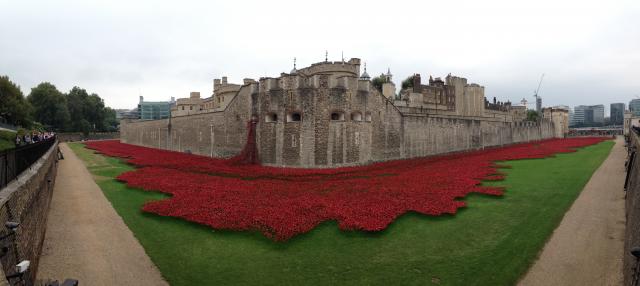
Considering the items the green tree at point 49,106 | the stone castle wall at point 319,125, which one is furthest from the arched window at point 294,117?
the green tree at point 49,106

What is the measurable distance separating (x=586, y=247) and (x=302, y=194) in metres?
11.2

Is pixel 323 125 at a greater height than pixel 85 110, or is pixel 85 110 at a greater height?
pixel 85 110

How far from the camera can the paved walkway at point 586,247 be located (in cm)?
880

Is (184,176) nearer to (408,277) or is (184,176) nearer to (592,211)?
(408,277)

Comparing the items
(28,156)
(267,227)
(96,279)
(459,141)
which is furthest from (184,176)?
(459,141)

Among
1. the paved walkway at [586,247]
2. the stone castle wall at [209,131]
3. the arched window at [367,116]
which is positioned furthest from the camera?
the stone castle wall at [209,131]

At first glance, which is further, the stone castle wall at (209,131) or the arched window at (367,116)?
the stone castle wall at (209,131)

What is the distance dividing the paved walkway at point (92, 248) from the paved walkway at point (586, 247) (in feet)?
33.2

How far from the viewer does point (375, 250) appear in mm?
10797

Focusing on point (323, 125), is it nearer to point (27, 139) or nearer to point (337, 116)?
point (337, 116)

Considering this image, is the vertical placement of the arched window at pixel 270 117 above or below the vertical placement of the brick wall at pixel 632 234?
above

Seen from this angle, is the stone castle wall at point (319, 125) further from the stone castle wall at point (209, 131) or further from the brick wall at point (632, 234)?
the brick wall at point (632, 234)

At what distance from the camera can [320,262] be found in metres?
10.1

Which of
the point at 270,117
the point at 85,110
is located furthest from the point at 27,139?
the point at 85,110
